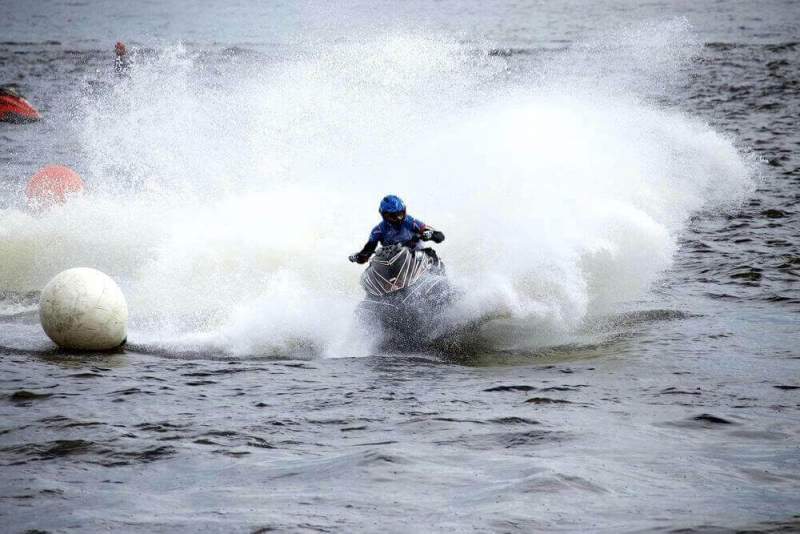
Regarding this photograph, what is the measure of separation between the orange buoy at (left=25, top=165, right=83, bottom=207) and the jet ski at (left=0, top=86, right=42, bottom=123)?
1405 cm

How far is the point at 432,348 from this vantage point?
13.0m

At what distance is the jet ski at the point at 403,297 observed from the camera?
13086 millimetres

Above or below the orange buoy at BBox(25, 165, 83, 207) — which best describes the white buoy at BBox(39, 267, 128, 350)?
below

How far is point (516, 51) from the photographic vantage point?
47.8 metres

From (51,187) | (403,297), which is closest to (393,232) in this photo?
(403,297)

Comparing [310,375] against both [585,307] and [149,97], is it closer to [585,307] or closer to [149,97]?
[585,307]

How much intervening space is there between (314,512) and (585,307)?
7.35m

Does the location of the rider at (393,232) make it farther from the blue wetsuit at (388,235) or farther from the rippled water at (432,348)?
the rippled water at (432,348)

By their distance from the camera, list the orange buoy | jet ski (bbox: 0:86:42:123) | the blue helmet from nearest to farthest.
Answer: the blue helmet
the orange buoy
jet ski (bbox: 0:86:42:123)

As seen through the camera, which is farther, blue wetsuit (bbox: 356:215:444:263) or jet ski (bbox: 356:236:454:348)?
blue wetsuit (bbox: 356:215:444:263)

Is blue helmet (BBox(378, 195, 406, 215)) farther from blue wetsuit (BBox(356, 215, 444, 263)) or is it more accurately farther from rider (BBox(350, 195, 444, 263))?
blue wetsuit (BBox(356, 215, 444, 263))

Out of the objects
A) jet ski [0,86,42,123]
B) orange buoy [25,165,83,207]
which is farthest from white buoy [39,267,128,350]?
jet ski [0,86,42,123]

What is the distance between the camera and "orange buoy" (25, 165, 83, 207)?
64.8 ft

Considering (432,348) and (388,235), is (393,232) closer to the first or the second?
(388,235)
